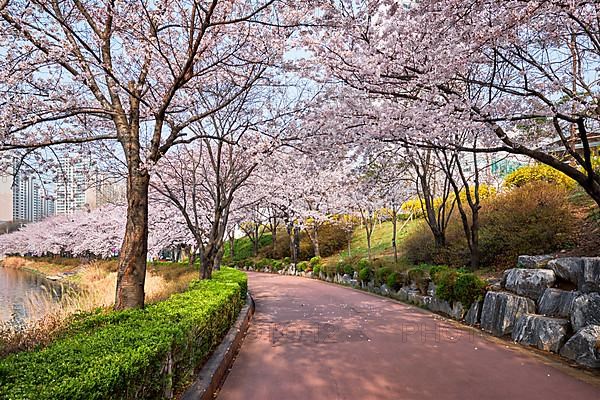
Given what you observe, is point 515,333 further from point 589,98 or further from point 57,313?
point 57,313

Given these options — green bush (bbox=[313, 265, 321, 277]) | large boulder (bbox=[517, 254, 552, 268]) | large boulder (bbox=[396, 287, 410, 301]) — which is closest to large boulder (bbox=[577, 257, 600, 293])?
large boulder (bbox=[517, 254, 552, 268])

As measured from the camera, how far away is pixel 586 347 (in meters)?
4.94

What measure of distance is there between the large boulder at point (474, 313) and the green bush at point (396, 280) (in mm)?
3382

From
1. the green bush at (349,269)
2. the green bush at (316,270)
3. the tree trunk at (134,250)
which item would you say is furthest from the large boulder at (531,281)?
the green bush at (316,270)

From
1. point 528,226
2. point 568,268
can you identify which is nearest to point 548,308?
point 568,268

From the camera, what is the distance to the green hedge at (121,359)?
218 centimetres

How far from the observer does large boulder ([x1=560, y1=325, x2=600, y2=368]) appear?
4.82 meters

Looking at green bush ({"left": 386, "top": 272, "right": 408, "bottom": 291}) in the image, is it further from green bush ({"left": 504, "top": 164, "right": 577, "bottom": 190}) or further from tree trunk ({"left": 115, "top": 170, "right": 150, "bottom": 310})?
tree trunk ({"left": 115, "top": 170, "right": 150, "bottom": 310})

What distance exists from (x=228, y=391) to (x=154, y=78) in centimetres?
595

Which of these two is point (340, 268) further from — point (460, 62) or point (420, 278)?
point (460, 62)

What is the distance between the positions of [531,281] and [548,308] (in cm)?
53

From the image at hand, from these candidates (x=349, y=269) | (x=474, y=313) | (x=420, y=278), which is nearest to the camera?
(x=474, y=313)

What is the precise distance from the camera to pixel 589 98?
19.5ft

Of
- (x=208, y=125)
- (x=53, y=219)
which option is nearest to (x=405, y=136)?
(x=208, y=125)
